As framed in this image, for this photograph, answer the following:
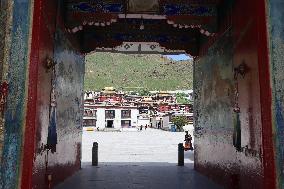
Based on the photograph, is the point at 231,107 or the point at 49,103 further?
the point at 231,107

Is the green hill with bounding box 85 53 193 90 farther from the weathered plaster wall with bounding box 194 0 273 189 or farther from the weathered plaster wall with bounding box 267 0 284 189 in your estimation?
the weathered plaster wall with bounding box 267 0 284 189

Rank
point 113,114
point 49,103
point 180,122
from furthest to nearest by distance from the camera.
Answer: point 113,114, point 180,122, point 49,103

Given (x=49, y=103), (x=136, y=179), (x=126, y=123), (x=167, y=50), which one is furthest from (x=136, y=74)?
(x=49, y=103)

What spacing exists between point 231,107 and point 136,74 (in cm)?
17740

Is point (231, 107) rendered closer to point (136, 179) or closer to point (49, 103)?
point (136, 179)

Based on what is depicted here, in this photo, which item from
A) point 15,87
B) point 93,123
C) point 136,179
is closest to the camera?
point 15,87

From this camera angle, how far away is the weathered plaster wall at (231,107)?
5800mm

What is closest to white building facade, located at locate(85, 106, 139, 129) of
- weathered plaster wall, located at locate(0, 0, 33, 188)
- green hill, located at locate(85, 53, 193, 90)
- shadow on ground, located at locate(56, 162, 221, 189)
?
shadow on ground, located at locate(56, 162, 221, 189)

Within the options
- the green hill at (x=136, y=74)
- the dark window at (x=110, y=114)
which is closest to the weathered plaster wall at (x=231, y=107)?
the dark window at (x=110, y=114)

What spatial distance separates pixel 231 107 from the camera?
7.92 m

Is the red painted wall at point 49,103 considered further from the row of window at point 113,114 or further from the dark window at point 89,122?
the dark window at point 89,122

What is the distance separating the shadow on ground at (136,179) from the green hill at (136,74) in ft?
491

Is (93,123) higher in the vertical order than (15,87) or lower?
lower

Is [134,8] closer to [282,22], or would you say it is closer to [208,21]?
[208,21]
